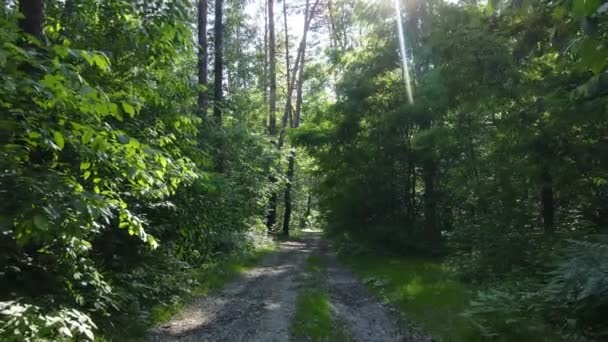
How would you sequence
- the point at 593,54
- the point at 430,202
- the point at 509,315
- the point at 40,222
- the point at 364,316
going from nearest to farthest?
the point at 593,54 → the point at 40,222 → the point at 509,315 → the point at 364,316 → the point at 430,202

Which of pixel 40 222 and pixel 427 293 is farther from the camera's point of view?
pixel 427 293

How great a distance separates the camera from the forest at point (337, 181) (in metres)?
3.87

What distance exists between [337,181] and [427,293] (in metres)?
9.09

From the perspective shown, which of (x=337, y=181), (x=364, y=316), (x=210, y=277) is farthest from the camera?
(x=337, y=181)

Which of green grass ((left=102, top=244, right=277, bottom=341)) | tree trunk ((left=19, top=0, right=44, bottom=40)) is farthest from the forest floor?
tree trunk ((left=19, top=0, right=44, bottom=40))

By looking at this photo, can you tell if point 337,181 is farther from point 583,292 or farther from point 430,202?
point 583,292

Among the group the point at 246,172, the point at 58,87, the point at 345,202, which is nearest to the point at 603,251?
the point at 58,87

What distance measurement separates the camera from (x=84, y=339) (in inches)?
214

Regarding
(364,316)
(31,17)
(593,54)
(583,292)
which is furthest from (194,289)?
(593,54)

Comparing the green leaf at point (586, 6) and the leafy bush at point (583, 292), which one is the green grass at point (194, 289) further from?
the green leaf at point (586, 6)

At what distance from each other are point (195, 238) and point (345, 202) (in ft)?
25.9

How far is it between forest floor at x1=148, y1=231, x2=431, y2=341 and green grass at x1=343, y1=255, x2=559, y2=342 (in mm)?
303

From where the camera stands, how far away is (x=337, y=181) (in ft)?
58.7

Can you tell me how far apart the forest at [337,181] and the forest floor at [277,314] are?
0.07m
